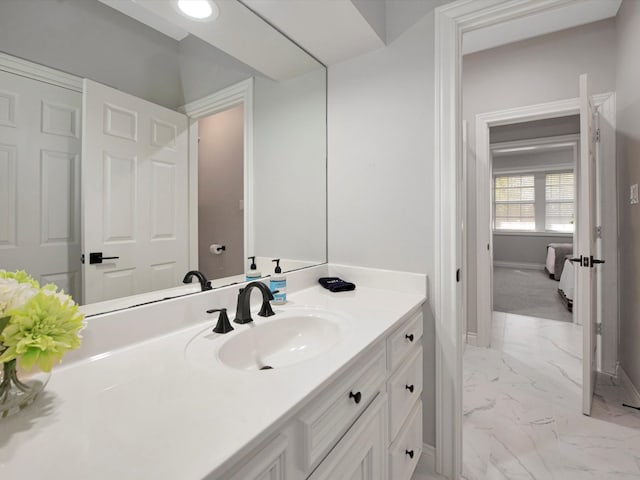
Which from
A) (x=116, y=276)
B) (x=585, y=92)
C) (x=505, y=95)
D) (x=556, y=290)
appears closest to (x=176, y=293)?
(x=116, y=276)

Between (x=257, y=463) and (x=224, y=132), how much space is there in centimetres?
Result: 115

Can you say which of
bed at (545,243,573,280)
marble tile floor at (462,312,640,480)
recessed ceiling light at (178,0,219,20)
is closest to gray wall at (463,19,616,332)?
marble tile floor at (462,312,640,480)

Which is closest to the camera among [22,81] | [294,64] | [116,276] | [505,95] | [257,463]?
[257,463]

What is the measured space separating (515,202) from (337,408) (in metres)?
7.52

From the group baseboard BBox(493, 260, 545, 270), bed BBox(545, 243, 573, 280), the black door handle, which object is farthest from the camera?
baseboard BBox(493, 260, 545, 270)

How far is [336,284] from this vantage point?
1.56 m

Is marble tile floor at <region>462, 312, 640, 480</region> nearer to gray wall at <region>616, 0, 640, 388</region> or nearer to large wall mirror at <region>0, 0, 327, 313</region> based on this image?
gray wall at <region>616, 0, 640, 388</region>

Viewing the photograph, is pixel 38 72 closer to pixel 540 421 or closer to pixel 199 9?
pixel 199 9

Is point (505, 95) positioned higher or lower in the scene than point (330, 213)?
higher

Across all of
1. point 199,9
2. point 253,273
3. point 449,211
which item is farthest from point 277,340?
point 199,9

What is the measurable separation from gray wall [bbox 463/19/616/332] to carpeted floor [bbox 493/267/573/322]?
1524 millimetres

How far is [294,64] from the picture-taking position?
165cm

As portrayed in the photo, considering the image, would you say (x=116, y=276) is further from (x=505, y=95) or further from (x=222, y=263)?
(x=505, y=95)

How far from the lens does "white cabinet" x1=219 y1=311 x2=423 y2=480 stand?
0.62 meters
